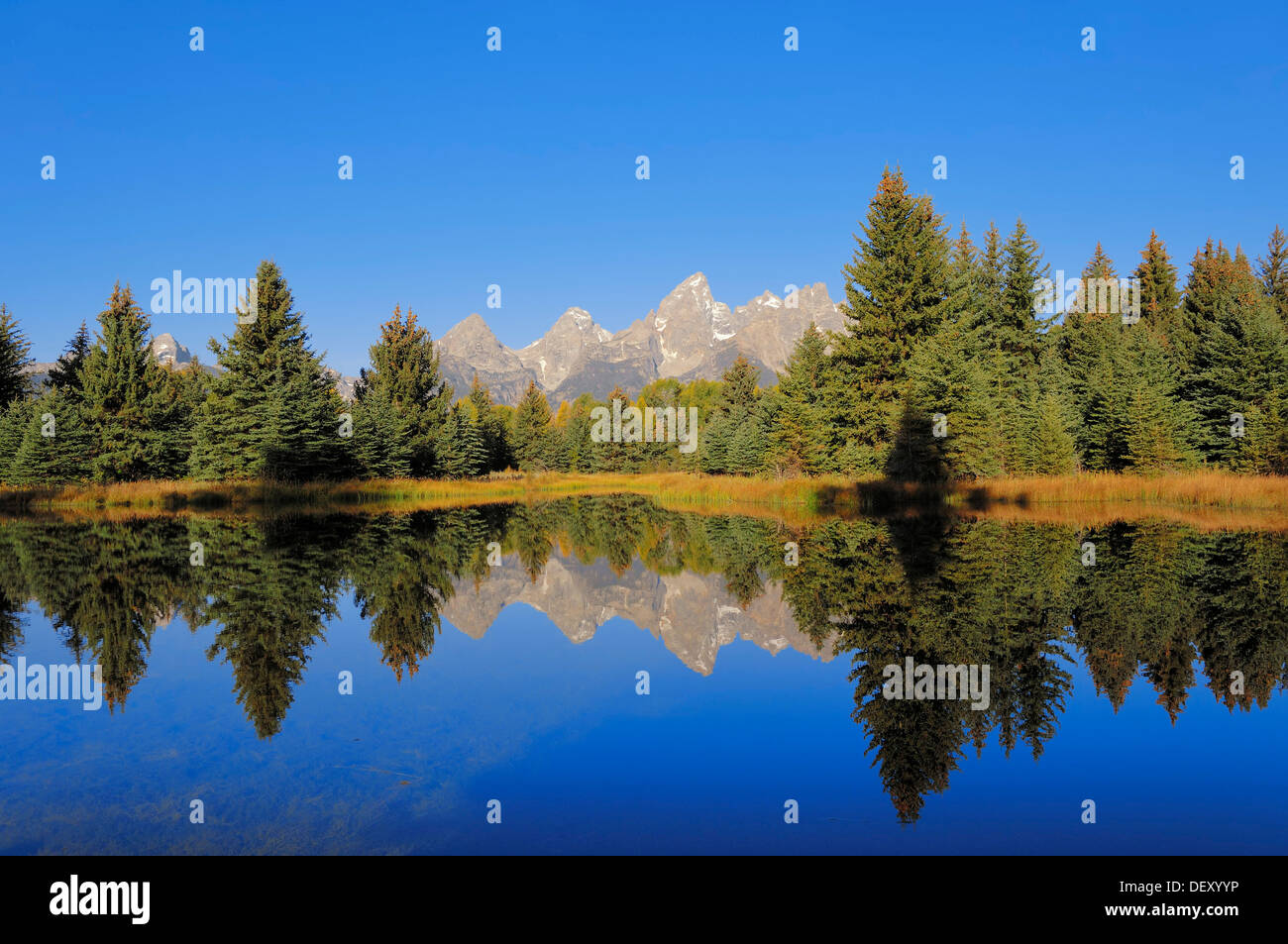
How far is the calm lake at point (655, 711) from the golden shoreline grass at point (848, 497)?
13.8 m

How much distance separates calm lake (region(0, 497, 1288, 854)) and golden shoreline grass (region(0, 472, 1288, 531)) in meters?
13.8

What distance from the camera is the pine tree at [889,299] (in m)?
34.7

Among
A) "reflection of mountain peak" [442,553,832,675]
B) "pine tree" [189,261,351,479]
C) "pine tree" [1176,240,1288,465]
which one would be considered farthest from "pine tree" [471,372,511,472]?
"reflection of mountain peak" [442,553,832,675]

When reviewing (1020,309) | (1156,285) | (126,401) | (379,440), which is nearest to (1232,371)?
(1020,309)

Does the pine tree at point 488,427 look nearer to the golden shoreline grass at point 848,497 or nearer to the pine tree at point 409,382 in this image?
the pine tree at point 409,382

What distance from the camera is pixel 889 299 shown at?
3497 centimetres

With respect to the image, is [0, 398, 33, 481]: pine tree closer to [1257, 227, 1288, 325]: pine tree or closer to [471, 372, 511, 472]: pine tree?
[471, 372, 511, 472]: pine tree

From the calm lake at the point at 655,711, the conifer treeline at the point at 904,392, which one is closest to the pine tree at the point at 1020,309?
the conifer treeline at the point at 904,392

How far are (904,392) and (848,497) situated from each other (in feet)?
18.2

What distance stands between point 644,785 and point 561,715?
5.76 ft

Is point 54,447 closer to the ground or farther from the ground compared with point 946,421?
farther from the ground

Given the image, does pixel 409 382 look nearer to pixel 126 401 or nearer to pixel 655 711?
pixel 126 401

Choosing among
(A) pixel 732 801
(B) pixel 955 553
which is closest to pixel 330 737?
(A) pixel 732 801
